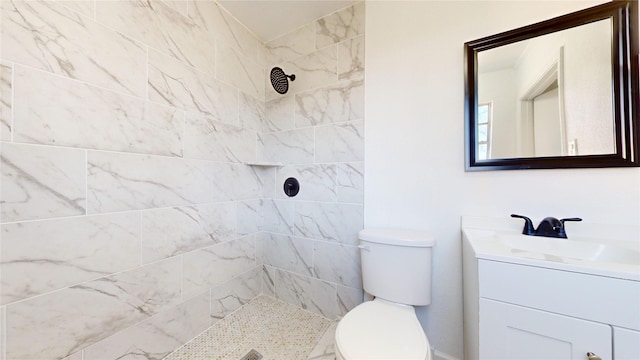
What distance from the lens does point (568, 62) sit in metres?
1.01

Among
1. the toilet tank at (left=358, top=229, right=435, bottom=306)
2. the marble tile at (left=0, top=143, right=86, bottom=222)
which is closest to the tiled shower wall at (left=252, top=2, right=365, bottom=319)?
the toilet tank at (left=358, top=229, right=435, bottom=306)

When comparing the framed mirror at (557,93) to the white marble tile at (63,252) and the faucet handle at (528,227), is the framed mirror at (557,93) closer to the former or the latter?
the faucet handle at (528,227)

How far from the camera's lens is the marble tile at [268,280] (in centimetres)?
180

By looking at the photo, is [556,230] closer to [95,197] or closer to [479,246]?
[479,246]

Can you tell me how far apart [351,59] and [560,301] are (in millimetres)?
1518

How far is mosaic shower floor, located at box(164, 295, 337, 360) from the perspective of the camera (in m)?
1.27

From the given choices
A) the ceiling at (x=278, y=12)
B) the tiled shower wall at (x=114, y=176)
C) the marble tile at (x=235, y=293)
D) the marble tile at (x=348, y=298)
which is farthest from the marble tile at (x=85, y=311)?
the ceiling at (x=278, y=12)

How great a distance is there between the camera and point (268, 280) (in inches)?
71.8

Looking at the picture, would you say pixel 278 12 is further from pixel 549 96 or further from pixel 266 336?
pixel 266 336

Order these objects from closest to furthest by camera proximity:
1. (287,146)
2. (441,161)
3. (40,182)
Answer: (40,182) → (441,161) → (287,146)

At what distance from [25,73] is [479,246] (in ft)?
5.87

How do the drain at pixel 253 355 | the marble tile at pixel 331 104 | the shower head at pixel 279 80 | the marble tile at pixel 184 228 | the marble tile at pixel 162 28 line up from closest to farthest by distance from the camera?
the marble tile at pixel 162 28
the marble tile at pixel 184 228
the drain at pixel 253 355
the marble tile at pixel 331 104
the shower head at pixel 279 80

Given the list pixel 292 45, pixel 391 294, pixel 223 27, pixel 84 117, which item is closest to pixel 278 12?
pixel 292 45

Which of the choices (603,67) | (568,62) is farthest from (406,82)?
(603,67)
